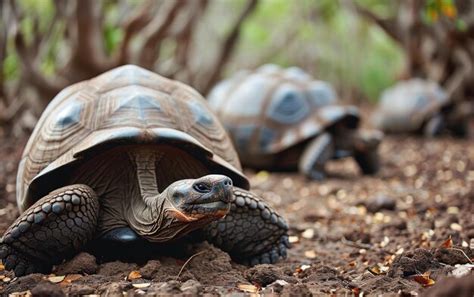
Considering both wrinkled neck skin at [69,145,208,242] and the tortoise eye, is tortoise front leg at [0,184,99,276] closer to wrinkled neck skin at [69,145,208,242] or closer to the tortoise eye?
wrinkled neck skin at [69,145,208,242]

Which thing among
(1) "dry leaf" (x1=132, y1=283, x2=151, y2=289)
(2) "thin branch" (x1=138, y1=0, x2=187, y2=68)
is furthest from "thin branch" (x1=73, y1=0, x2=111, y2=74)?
(1) "dry leaf" (x1=132, y1=283, x2=151, y2=289)

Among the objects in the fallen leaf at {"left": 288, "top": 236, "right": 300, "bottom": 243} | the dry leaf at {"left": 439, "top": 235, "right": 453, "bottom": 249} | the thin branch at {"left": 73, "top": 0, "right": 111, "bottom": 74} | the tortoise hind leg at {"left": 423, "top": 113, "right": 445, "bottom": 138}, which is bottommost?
the tortoise hind leg at {"left": 423, "top": 113, "right": 445, "bottom": 138}

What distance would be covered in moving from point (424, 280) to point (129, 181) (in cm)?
137

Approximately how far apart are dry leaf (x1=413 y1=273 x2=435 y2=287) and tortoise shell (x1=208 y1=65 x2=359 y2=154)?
412cm

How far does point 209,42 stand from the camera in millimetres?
18047

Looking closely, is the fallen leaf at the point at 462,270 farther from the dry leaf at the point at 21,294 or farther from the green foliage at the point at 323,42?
the green foliage at the point at 323,42

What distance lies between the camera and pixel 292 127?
665 centimetres

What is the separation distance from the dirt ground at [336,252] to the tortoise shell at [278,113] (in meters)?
0.44

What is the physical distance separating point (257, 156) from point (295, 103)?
Answer: 0.73 metres

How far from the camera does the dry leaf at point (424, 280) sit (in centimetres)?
232

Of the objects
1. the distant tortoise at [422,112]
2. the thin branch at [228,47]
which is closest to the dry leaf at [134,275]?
the thin branch at [228,47]

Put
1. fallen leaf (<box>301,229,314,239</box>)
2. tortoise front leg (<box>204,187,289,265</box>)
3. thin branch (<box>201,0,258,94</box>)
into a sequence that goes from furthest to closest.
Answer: thin branch (<box>201,0,258,94</box>) → fallen leaf (<box>301,229,314,239</box>) → tortoise front leg (<box>204,187,289,265</box>)

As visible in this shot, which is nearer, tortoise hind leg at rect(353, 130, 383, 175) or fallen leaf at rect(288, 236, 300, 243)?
fallen leaf at rect(288, 236, 300, 243)

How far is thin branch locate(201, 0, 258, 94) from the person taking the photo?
7.63 meters
